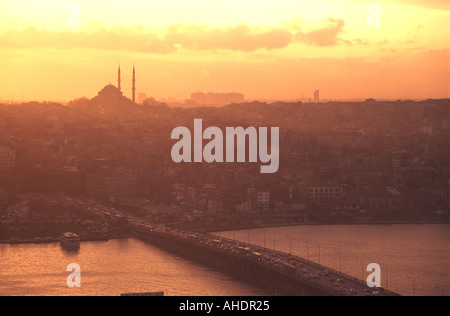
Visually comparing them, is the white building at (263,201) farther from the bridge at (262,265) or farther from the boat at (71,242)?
the boat at (71,242)

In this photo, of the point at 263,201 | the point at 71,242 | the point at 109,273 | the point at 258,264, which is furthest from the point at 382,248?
the point at 263,201

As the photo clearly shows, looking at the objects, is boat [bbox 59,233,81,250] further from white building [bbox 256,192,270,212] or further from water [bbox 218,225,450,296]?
white building [bbox 256,192,270,212]

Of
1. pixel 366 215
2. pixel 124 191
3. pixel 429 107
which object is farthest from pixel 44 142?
pixel 429 107

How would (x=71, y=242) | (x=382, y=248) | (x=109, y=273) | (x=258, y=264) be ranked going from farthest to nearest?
(x=382, y=248), (x=71, y=242), (x=258, y=264), (x=109, y=273)

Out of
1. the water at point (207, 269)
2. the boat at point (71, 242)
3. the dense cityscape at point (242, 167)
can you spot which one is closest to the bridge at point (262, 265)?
the water at point (207, 269)

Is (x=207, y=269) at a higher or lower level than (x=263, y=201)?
lower

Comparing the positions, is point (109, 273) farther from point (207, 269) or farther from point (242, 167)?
point (242, 167)
